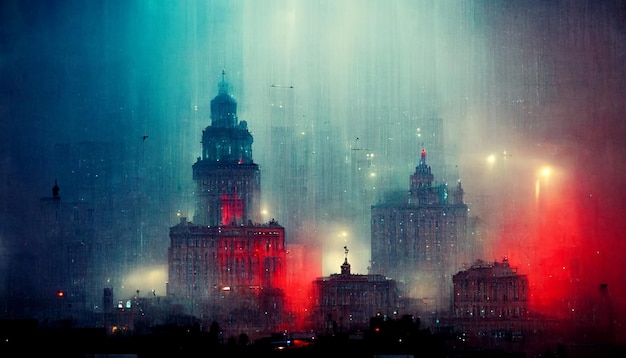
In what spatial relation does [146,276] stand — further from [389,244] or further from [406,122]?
[406,122]

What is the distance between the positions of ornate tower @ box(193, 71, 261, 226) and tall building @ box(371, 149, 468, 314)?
26.1 feet

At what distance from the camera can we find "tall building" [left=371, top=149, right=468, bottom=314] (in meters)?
80.6

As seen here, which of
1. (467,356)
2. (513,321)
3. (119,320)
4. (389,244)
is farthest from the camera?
(389,244)

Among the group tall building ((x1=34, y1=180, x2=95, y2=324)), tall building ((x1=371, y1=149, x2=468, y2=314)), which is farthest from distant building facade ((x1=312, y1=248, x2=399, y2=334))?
tall building ((x1=34, y1=180, x2=95, y2=324))

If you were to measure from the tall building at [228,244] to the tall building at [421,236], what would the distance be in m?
7.63

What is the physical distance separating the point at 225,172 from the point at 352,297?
472 inches

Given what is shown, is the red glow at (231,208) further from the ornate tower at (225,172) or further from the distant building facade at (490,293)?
the distant building facade at (490,293)

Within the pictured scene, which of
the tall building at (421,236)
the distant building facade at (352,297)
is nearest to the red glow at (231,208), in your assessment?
the distant building facade at (352,297)

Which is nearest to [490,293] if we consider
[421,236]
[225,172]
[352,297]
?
[352,297]

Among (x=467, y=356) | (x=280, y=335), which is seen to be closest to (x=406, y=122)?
(x=280, y=335)

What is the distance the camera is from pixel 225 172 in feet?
264

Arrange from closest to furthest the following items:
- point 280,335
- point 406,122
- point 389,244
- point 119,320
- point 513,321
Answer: point 280,335 < point 119,320 < point 513,321 < point 389,244 < point 406,122

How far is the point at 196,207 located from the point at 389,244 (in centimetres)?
1180

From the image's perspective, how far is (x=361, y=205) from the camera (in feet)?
282
